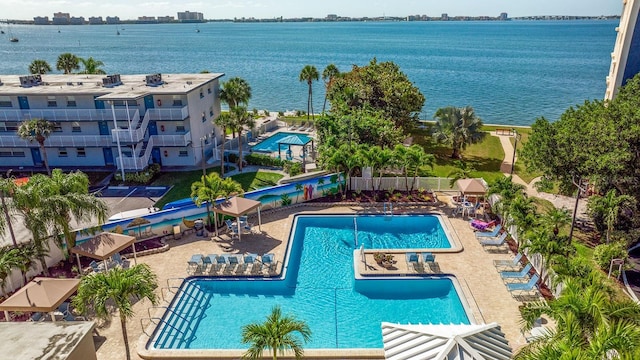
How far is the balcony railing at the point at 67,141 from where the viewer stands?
123ft

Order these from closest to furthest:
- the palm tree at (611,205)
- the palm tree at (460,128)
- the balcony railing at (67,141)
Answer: the palm tree at (611,205), the balcony railing at (67,141), the palm tree at (460,128)

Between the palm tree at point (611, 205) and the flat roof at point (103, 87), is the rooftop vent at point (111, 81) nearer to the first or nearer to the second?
the flat roof at point (103, 87)

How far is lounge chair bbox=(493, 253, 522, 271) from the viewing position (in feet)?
73.0

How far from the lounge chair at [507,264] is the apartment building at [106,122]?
23.3m

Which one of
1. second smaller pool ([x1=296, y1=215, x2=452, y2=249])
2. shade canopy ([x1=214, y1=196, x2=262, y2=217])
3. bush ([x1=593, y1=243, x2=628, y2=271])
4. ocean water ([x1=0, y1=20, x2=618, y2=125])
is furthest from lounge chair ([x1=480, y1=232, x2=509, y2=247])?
ocean water ([x1=0, y1=20, x2=618, y2=125])

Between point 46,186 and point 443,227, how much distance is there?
2151 cm

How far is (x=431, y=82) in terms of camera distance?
102688 mm

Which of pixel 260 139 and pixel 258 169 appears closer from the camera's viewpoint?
pixel 258 169

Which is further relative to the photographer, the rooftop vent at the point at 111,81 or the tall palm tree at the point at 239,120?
the rooftop vent at the point at 111,81

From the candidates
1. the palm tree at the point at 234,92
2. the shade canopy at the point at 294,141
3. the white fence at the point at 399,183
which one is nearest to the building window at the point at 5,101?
the palm tree at the point at 234,92

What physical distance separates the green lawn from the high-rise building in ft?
86.2

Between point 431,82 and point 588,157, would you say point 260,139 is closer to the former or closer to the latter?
point 588,157

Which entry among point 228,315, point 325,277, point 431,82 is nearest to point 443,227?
point 325,277

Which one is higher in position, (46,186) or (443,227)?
(46,186)
